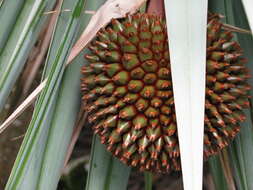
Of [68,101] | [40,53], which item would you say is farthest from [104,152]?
[40,53]

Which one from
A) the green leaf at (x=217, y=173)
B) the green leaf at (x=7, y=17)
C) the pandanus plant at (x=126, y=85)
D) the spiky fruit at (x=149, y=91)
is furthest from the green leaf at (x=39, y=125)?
the green leaf at (x=217, y=173)

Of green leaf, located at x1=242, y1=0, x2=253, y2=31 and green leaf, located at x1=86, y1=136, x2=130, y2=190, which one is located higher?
green leaf, located at x1=242, y1=0, x2=253, y2=31

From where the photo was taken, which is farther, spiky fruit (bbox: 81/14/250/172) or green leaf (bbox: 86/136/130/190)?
green leaf (bbox: 86/136/130/190)

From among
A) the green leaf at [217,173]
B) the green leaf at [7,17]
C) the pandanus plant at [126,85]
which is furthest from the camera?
the green leaf at [217,173]

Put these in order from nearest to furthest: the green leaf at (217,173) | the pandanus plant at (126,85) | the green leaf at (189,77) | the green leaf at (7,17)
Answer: the green leaf at (189,77) < the pandanus plant at (126,85) < the green leaf at (7,17) < the green leaf at (217,173)

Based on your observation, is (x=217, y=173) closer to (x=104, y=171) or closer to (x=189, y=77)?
A: (x=104, y=171)

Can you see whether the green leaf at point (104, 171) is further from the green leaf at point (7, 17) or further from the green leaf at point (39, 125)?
the green leaf at point (7, 17)

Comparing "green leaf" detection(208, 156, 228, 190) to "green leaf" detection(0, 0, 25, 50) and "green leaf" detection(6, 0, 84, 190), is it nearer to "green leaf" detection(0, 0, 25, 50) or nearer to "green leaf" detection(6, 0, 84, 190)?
"green leaf" detection(6, 0, 84, 190)

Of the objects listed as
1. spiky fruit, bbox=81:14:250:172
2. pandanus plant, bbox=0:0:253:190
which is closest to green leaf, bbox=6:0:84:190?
pandanus plant, bbox=0:0:253:190

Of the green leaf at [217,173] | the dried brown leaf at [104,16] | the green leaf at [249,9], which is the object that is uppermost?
the dried brown leaf at [104,16]
